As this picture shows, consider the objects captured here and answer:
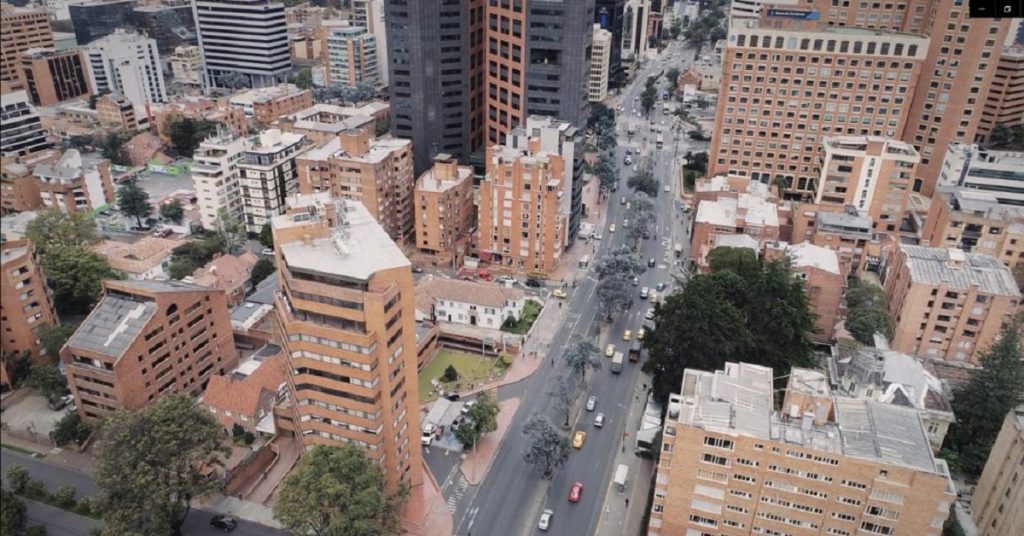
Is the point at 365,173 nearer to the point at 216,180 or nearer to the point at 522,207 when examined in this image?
the point at 522,207

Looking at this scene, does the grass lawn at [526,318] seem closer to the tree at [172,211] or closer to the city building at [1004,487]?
the city building at [1004,487]

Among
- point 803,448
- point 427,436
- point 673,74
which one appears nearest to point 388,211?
point 427,436

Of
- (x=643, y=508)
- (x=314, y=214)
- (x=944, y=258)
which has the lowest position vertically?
→ (x=643, y=508)

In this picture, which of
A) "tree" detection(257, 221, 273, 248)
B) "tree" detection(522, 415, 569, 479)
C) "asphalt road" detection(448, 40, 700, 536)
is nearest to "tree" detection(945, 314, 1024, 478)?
"asphalt road" detection(448, 40, 700, 536)

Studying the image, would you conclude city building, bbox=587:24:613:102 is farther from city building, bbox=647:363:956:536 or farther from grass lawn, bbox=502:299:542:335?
city building, bbox=647:363:956:536

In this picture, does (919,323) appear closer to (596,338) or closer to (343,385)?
(596,338)
